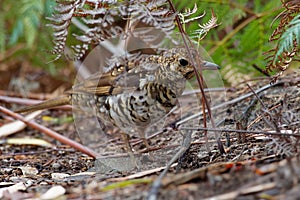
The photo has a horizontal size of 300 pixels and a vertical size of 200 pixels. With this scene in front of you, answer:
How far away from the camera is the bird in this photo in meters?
2.82

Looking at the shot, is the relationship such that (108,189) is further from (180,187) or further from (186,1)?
(186,1)

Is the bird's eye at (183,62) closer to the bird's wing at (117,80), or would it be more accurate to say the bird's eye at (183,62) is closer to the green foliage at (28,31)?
the bird's wing at (117,80)

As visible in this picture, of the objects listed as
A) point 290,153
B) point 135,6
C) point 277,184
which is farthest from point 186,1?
point 277,184

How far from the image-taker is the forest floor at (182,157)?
69.5 inches

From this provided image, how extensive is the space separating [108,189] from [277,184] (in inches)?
24.8

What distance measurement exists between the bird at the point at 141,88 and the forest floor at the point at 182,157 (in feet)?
0.69

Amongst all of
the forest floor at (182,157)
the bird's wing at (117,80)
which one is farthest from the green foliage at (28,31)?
the bird's wing at (117,80)

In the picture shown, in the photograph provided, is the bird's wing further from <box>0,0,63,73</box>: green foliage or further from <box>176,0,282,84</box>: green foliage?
<box>0,0,63,73</box>: green foliage

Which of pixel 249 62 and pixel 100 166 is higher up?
pixel 249 62

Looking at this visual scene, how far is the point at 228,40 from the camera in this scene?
14.1 ft

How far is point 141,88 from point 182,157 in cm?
64

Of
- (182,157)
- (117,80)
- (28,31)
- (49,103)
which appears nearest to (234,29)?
(117,80)

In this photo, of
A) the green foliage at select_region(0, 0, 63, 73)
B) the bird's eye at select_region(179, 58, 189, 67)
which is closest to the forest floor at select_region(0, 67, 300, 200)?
the bird's eye at select_region(179, 58, 189, 67)

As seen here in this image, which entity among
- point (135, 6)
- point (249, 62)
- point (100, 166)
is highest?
point (135, 6)
